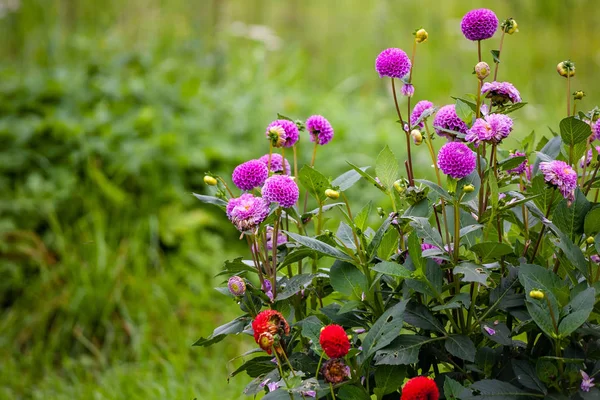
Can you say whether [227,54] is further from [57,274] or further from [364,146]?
[57,274]

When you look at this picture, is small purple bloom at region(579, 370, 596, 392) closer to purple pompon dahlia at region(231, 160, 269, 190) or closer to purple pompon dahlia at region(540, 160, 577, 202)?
purple pompon dahlia at region(540, 160, 577, 202)

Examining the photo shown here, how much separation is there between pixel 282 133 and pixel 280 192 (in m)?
0.12

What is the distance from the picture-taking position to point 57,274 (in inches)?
105

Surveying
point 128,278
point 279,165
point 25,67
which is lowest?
point 128,278

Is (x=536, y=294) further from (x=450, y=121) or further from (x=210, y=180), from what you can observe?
(x=210, y=180)

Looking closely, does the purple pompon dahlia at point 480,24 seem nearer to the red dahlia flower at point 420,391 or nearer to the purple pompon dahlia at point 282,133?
the purple pompon dahlia at point 282,133

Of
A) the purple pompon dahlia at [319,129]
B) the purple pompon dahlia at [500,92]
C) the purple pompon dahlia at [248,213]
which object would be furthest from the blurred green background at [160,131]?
the purple pompon dahlia at [500,92]

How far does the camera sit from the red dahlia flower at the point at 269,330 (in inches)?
32.3

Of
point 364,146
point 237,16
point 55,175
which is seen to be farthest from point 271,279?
point 237,16

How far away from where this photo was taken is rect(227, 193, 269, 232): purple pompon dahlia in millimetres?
880

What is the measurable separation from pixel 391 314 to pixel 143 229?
216 centimetres

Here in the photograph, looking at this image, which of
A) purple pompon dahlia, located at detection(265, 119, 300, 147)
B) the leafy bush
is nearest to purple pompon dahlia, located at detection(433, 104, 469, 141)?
the leafy bush

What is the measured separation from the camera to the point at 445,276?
993 millimetres

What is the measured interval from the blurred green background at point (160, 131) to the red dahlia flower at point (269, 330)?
100 centimetres
